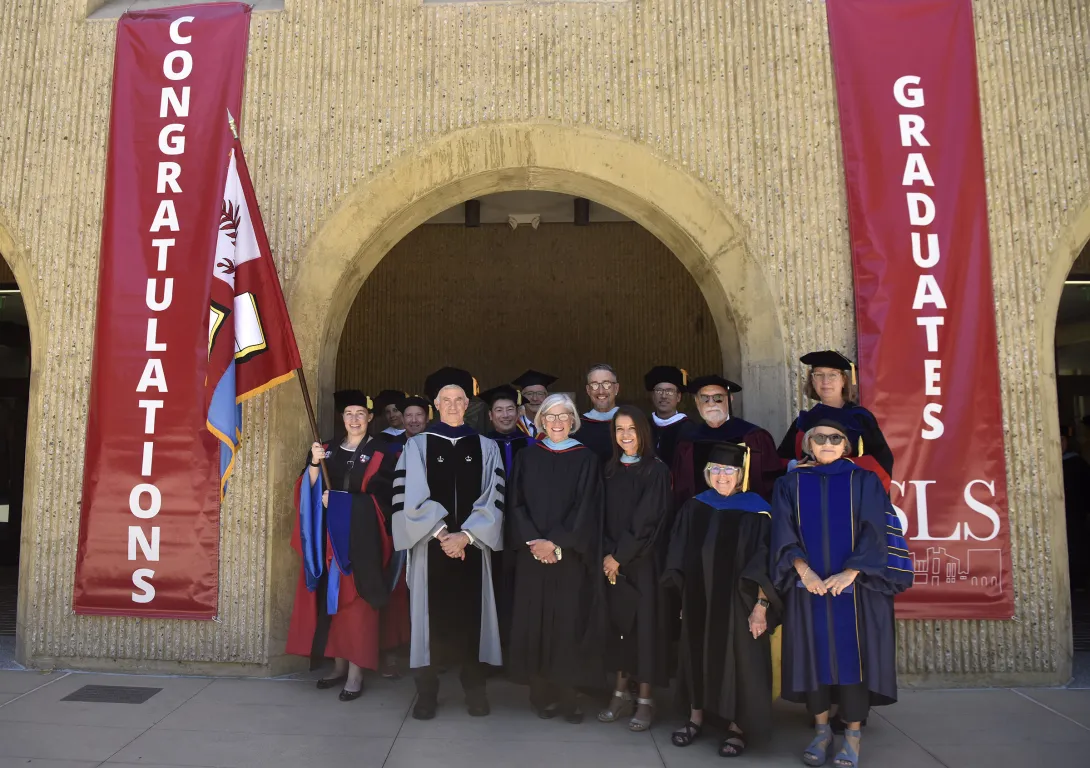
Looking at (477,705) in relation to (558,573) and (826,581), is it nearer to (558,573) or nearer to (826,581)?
(558,573)

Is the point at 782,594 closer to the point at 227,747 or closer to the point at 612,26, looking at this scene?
the point at 227,747

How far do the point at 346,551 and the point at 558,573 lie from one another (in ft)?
4.32

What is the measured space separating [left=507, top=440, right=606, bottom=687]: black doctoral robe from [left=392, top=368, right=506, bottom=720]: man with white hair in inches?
7.2

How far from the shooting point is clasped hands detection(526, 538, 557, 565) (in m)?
3.75

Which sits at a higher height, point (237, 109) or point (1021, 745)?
point (237, 109)

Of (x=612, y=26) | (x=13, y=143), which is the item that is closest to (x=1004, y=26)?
(x=612, y=26)

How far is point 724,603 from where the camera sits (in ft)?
11.6

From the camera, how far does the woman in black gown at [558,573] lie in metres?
3.78

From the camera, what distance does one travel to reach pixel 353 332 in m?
8.91

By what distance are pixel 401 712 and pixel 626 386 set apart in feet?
17.9

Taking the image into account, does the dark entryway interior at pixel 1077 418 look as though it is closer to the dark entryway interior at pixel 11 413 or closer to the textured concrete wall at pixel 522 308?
the textured concrete wall at pixel 522 308

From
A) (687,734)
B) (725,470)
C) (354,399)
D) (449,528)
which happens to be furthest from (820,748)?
(354,399)

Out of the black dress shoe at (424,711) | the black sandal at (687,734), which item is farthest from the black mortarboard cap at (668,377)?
the black dress shoe at (424,711)

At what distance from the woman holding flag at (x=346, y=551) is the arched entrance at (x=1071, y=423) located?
13.4 ft
